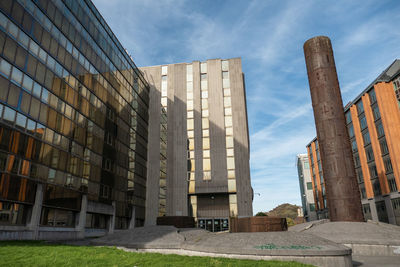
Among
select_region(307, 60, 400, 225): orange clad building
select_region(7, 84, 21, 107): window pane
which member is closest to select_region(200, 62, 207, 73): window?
select_region(307, 60, 400, 225): orange clad building

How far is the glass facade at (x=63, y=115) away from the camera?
26859 millimetres

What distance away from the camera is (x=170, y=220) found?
3647cm

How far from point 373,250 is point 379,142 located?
3321 centimetres

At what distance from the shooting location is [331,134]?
124ft

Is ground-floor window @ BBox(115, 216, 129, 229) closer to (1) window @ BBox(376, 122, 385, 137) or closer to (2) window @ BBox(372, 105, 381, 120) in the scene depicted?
(1) window @ BBox(376, 122, 385, 137)

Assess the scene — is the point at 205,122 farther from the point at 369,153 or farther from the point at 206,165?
the point at 369,153

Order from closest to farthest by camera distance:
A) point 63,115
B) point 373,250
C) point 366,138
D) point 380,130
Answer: point 373,250 < point 63,115 < point 380,130 < point 366,138

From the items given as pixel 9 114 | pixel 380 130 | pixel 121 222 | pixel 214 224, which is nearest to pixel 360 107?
pixel 380 130

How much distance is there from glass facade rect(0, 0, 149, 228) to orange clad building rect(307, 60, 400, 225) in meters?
44.3

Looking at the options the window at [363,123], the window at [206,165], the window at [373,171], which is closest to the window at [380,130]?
the window at [363,123]

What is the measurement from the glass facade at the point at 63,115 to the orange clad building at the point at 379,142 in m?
44.3

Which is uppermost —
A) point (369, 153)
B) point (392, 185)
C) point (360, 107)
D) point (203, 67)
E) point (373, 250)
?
point (203, 67)

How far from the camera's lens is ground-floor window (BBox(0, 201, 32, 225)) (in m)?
25.8

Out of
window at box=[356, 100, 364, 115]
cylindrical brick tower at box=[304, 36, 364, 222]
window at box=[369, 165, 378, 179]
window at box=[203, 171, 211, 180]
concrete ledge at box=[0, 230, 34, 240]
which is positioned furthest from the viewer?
window at box=[356, 100, 364, 115]
